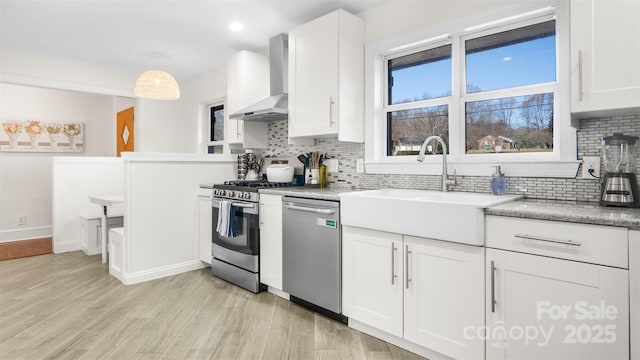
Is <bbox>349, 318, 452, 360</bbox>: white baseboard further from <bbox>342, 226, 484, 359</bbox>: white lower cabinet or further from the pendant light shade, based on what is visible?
the pendant light shade

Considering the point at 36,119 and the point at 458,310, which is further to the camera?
the point at 36,119

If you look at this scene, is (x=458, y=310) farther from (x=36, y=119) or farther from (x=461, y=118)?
(x=36, y=119)

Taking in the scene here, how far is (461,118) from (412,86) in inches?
21.7

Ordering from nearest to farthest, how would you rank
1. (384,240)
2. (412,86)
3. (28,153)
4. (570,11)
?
(570,11) → (384,240) → (412,86) → (28,153)

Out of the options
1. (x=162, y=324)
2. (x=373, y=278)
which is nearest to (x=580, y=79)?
(x=373, y=278)

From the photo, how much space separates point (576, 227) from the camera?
1.51 metres

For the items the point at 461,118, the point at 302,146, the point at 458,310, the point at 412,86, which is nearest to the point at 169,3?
the point at 302,146

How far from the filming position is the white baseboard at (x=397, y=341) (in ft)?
6.60

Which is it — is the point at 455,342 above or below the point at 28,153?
below

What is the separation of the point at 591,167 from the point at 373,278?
1.38 meters

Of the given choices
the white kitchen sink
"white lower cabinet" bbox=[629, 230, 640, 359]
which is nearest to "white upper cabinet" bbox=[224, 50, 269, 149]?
the white kitchen sink

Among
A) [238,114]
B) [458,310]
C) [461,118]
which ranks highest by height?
[238,114]

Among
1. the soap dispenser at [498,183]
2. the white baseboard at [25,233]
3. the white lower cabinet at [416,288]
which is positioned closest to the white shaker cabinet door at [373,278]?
the white lower cabinet at [416,288]

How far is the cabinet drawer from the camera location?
1423 mm
